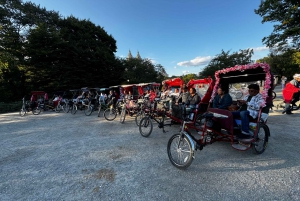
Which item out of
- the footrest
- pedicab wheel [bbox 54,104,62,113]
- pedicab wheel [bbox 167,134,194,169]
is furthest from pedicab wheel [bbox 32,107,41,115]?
the footrest

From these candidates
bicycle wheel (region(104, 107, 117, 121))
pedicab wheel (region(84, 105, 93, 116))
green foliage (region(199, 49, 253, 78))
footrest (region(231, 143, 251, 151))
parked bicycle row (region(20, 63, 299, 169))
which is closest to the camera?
parked bicycle row (region(20, 63, 299, 169))

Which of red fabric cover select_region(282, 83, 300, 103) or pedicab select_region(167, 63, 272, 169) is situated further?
red fabric cover select_region(282, 83, 300, 103)

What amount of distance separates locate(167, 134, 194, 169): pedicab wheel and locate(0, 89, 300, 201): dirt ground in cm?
15

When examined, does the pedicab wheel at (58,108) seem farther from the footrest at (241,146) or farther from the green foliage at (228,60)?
the green foliage at (228,60)

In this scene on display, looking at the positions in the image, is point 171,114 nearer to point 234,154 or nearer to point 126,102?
point 234,154

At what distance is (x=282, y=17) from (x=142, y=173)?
19146 mm

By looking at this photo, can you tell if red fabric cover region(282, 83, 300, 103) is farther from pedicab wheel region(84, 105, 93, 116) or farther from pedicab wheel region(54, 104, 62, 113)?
pedicab wheel region(54, 104, 62, 113)

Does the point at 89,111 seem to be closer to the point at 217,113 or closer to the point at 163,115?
the point at 163,115

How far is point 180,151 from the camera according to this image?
114 inches

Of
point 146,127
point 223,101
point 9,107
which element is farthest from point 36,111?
point 223,101

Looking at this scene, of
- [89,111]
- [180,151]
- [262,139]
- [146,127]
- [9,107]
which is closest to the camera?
[180,151]

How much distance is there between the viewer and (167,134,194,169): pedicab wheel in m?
2.71

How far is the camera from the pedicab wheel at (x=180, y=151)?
2707mm

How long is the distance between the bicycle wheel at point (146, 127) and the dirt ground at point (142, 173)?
625 millimetres
